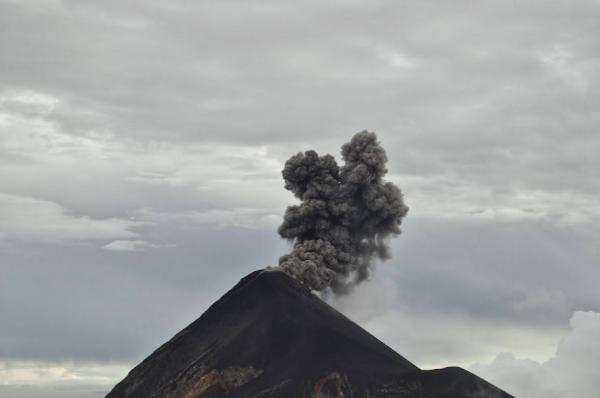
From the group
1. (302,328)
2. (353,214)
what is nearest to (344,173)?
(353,214)

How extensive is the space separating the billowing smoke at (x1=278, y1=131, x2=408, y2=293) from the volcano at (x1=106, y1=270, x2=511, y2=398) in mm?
4026

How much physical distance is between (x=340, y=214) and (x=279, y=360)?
2239 centimetres

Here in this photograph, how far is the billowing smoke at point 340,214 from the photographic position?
11812cm

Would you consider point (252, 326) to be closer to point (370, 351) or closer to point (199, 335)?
point (199, 335)

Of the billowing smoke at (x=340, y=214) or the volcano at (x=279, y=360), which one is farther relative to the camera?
the billowing smoke at (x=340, y=214)

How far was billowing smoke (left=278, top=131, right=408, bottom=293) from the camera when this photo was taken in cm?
11812

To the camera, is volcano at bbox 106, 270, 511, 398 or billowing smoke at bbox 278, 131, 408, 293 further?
billowing smoke at bbox 278, 131, 408, 293

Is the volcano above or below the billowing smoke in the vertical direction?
below

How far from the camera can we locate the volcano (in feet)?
328

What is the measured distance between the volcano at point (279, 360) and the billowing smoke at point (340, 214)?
13.2 ft

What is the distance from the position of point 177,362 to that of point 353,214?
28.7 metres

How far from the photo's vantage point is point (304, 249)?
11844cm

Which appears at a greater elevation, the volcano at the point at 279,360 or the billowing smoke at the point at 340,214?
the billowing smoke at the point at 340,214

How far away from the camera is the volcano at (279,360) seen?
9994 cm
